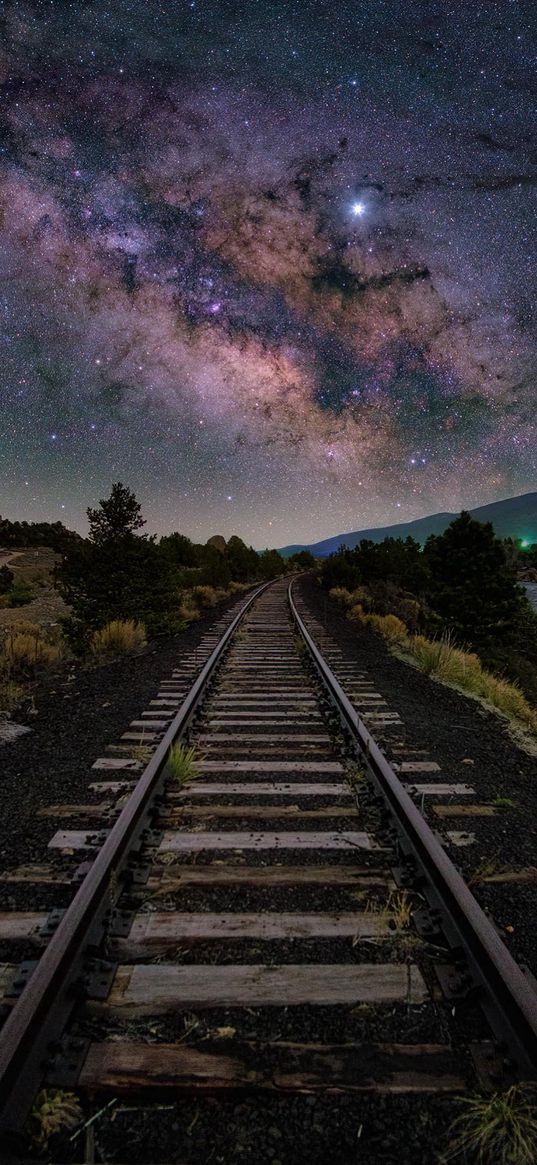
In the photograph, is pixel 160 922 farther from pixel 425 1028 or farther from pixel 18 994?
pixel 425 1028

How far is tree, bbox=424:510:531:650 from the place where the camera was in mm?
18828

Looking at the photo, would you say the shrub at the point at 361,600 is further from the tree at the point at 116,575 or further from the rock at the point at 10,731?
the rock at the point at 10,731

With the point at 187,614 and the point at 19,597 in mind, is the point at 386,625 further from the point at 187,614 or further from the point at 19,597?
the point at 19,597

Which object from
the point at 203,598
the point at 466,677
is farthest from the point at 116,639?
the point at 203,598

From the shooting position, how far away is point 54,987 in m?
1.75

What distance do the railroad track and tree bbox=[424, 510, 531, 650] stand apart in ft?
54.0

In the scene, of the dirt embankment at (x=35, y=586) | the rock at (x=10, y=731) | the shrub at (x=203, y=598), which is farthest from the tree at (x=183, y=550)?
the rock at (x=10, y=731)

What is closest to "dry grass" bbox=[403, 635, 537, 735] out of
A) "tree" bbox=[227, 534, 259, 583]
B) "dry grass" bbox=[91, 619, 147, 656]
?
"dry grass" bbox=[91, 619, 147, 656]

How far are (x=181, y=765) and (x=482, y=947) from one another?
7.85ft

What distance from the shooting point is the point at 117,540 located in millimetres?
11242

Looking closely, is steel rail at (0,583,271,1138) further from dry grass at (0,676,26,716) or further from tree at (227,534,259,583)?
tree at (227,534,259,583)

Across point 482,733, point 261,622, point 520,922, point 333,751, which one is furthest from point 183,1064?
point 261,622

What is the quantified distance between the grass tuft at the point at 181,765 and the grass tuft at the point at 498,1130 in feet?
8.52

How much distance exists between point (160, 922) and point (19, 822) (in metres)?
1.45
